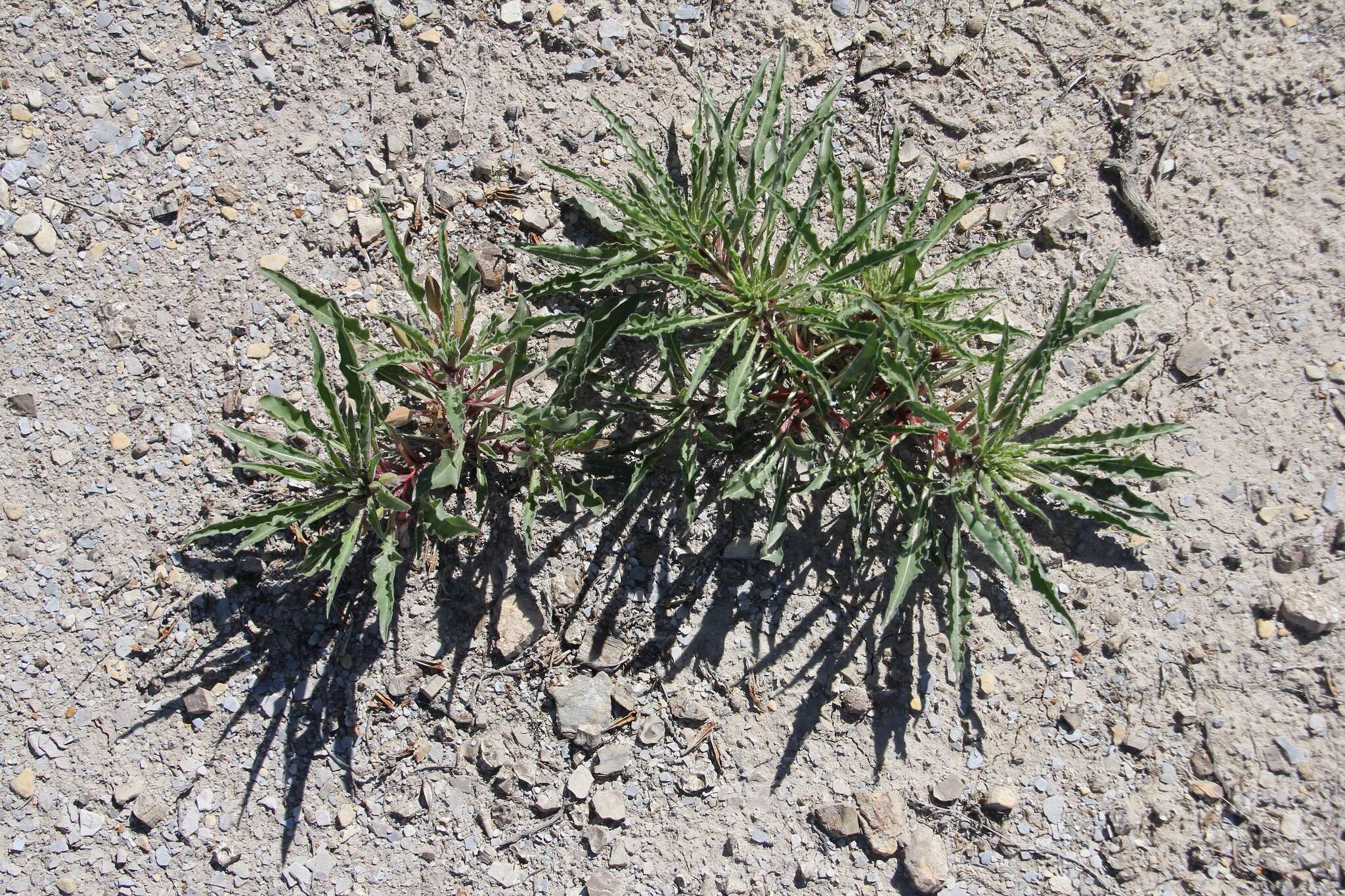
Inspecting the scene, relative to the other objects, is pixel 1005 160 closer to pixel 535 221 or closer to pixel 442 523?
pixel 535 221

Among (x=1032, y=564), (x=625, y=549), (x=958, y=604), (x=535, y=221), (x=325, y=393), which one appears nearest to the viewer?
(x=325, y=393)

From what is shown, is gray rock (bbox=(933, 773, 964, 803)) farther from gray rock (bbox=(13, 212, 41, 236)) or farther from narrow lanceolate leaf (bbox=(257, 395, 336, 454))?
gray rock (bbox=(13, 212, 41, 236))

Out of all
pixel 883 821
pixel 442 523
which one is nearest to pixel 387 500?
pixel 442 523

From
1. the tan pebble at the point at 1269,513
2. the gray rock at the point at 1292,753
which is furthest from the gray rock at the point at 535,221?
the gray rock at the point at 1292,753

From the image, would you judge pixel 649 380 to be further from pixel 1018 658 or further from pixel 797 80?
pixel 1018 658

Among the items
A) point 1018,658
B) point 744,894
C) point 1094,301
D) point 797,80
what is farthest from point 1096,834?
point 797,80
